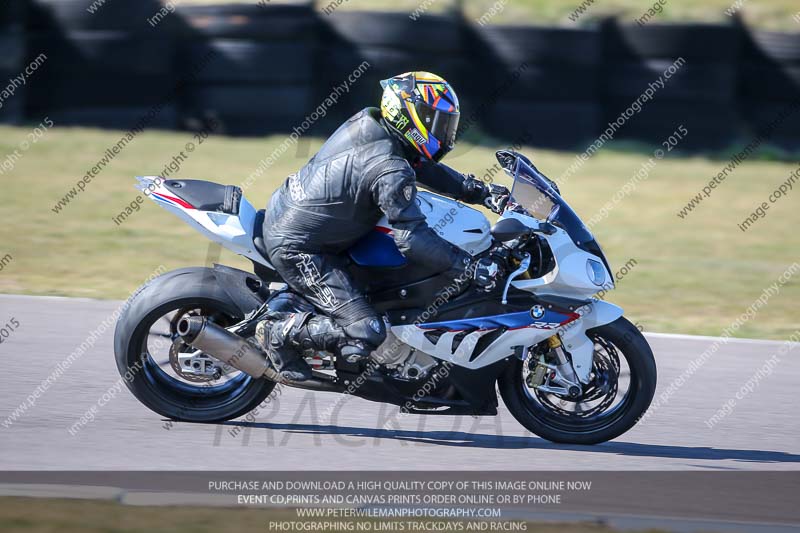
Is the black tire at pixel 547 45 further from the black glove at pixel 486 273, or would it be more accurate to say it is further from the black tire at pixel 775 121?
the black glove at pixel 486 273

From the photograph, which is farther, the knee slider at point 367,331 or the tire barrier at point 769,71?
the tire barrier at point 769,71

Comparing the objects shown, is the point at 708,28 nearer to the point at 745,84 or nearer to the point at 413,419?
the point at 745,84

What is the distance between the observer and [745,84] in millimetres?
14961

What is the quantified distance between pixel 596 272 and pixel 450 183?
100cm

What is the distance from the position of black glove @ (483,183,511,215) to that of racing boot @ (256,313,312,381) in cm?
119

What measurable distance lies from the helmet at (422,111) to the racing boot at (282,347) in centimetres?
109

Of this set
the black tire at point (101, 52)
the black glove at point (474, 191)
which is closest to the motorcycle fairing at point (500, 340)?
the black glove at point (474, 191)

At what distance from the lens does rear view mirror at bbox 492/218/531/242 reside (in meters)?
5.18
